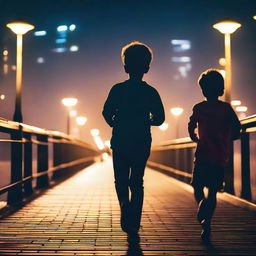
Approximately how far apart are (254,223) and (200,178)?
1154 mm

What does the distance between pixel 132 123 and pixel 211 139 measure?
67 centimetres

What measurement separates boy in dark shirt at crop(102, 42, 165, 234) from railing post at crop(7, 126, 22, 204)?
2799mm

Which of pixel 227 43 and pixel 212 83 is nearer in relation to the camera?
pixel 212 83

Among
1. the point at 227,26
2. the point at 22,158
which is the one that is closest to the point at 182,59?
the point at 227,26

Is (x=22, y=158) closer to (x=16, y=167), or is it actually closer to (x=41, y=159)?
(x=16, y=167)

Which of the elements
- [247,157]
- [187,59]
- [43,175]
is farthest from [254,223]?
[187,59]

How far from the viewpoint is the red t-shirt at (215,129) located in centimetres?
430

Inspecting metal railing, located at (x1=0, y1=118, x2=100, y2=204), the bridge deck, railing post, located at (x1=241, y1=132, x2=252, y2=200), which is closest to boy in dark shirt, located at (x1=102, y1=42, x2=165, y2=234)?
the bridge deck

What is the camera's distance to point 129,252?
373 cm

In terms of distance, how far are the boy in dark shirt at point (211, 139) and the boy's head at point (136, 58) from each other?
513 millimetres

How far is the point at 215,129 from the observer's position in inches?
170

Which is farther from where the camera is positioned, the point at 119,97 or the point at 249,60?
the point at 249,60

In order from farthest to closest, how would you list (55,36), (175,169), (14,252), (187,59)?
(187,59)
(55,36)
(175,169)
(14,252)

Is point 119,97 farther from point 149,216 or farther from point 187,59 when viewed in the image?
point 187,59
